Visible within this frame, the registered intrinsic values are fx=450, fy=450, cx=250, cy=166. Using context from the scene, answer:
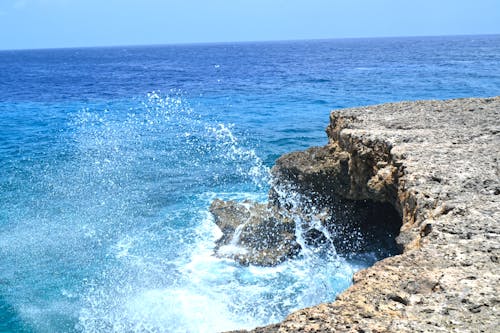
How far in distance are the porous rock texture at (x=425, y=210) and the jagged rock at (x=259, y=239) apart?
1610 millimetres

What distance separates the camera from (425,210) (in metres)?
5.46

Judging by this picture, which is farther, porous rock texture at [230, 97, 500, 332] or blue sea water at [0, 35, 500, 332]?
blue sea water at [0, 35, 500, 332]

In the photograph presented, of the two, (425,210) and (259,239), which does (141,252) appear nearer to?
(259,239)

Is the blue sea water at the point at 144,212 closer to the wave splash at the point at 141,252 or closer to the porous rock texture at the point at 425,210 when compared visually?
the wave splash at the point at 141,252

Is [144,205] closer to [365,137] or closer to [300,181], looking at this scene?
[300,181]

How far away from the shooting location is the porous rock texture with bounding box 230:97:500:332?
3.55 metres

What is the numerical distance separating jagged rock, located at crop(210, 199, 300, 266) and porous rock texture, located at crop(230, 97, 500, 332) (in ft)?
5.28

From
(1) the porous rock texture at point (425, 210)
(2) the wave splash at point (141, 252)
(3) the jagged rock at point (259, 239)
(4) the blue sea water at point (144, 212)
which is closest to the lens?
(1) the porous rock texture at point (425, 210)

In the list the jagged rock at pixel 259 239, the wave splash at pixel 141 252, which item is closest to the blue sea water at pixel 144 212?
the wave splash at pixel 141 252

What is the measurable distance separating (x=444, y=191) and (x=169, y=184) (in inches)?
468

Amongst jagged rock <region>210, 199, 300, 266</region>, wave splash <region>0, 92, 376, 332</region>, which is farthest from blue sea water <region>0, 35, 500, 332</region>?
jagged rock <region>210, 199, 300, 266</region>

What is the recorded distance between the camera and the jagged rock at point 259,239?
424 inches

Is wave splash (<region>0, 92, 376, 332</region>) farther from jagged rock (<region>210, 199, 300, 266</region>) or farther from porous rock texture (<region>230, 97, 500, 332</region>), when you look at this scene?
porous rock texture (<region>230, 97, 500, 332</region>)

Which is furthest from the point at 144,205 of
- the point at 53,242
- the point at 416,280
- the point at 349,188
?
the point at 416,280
